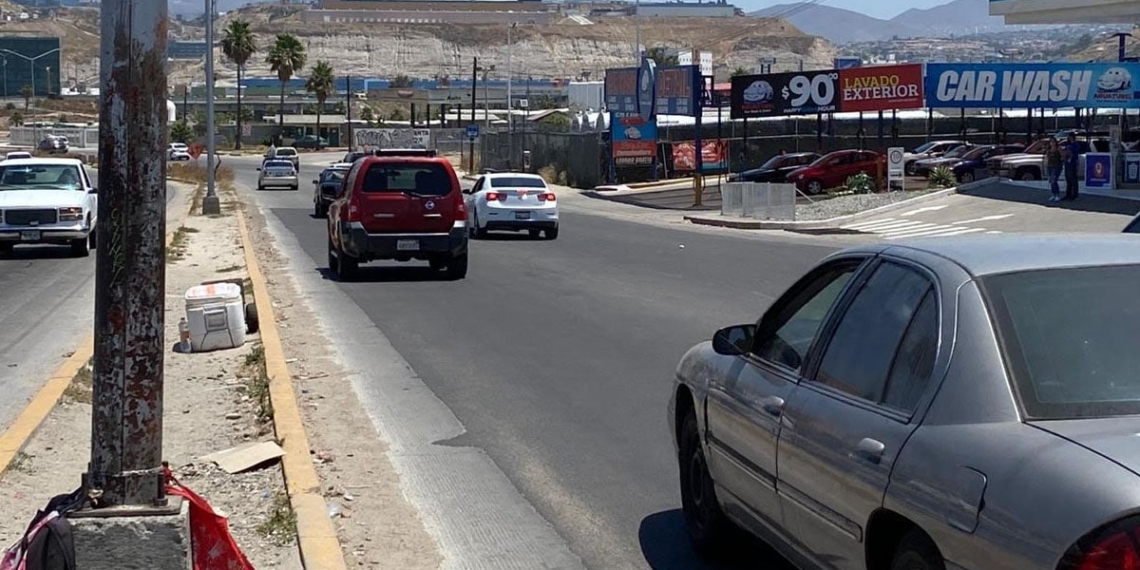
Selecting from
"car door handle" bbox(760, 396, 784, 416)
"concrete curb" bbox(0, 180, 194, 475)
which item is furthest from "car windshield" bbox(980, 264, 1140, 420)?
"concrete curb" bbox(0, 180, 194, 475)

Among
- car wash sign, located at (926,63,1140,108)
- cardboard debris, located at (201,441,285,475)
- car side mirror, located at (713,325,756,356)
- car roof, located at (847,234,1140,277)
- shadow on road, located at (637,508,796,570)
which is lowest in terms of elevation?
shadow on road, located at (637,508,796,570)

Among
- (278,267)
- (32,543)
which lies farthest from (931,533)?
(278,267)

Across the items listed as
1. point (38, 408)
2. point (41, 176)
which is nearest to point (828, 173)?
point (41, 176)

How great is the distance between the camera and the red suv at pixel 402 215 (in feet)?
72.0

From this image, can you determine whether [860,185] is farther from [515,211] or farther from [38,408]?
[38,408]

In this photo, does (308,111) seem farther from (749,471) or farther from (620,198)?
(749,471)

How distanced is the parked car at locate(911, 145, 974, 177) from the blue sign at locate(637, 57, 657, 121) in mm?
11633

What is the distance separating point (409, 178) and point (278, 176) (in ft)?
136

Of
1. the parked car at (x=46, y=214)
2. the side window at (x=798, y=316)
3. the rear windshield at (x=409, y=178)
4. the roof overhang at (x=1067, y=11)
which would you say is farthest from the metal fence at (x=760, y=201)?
the side window at (x=798, y=316)

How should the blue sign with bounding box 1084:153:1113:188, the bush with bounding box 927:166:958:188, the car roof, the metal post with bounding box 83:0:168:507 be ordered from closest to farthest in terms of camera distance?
the car roof
the metal post with bounding box 83:0:168:507
the blue sign with bounding box 1084:153:1113:188
the bush with bounding box 927:166:958:188

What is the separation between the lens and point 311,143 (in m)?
135

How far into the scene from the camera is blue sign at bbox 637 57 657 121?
60938 mm

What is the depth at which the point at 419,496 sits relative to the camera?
842cm

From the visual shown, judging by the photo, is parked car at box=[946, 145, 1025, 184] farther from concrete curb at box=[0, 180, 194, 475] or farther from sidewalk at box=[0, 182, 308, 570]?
concrete curb at box=[0, 180, 194, 475]
